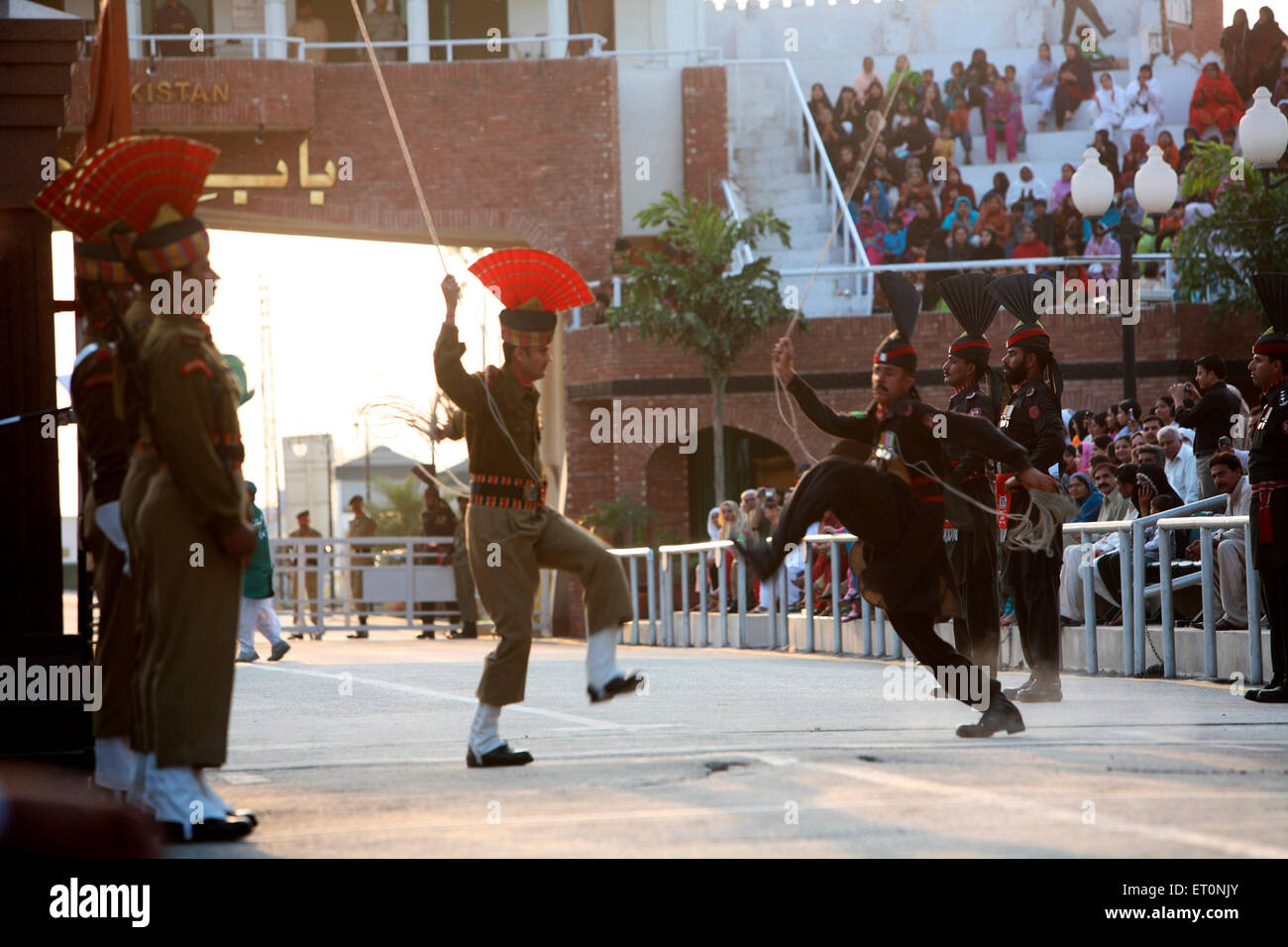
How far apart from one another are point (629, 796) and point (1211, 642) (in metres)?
6.99

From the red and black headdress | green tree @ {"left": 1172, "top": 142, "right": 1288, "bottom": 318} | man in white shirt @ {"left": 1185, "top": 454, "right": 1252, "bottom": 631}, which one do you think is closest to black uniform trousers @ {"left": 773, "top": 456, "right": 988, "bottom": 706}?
the red and black headdress

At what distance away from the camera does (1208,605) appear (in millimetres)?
12672

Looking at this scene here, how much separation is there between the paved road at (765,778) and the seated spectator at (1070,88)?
21.2 metres

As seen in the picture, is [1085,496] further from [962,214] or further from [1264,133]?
[962,214]

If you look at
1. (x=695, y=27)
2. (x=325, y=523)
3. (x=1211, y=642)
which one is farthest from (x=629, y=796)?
(x=325, y=523)

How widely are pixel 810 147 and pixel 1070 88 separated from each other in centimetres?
432

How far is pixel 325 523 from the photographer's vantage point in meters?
106

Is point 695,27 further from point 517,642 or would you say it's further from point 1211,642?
point 517,642

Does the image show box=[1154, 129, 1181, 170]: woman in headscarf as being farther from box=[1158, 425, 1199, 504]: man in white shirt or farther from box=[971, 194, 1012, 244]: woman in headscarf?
box=[1158, 425, 1199, 504]: man in white shirt

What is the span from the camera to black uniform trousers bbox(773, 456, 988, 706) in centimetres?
880

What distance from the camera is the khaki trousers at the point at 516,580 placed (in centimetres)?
806

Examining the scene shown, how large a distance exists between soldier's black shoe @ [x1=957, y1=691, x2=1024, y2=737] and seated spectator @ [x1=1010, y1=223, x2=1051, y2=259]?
1920cm

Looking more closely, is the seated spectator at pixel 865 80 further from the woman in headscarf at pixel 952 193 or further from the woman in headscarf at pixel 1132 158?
the woman in headscarf at pixel 1132 158
